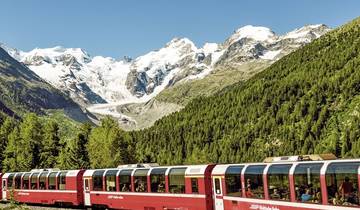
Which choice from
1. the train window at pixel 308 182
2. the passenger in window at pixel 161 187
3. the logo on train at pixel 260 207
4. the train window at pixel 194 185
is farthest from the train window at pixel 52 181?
the train window at pixel 308 182

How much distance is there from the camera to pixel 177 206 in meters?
36.2

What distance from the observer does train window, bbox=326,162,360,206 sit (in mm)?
22172

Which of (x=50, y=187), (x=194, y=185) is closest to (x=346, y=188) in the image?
(x=194, y=185)

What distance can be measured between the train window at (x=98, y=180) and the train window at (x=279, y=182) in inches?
851

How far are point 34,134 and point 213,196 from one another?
74.6 m

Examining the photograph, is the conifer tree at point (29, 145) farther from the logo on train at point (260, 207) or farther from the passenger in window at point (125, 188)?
the logo on train at point (260, 207)

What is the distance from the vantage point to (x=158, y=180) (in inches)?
1513

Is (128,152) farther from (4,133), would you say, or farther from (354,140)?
(354,140)

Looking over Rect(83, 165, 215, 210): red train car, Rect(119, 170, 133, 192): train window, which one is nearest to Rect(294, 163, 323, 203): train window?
Rect(83, 165, 215, 210): red train car

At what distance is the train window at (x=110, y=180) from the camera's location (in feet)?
145

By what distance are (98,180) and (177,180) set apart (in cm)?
1279

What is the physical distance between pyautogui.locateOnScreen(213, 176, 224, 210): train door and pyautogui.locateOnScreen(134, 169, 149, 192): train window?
24.7ft

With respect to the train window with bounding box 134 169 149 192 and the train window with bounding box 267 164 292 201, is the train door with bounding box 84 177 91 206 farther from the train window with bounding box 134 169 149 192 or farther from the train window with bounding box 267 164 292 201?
the train window with bounding box 267 164 292 201

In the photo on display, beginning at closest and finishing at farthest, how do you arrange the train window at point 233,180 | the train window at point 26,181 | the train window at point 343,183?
the train window at point 343,183 → the train window at point 233,180 → the train window at point 26,181
